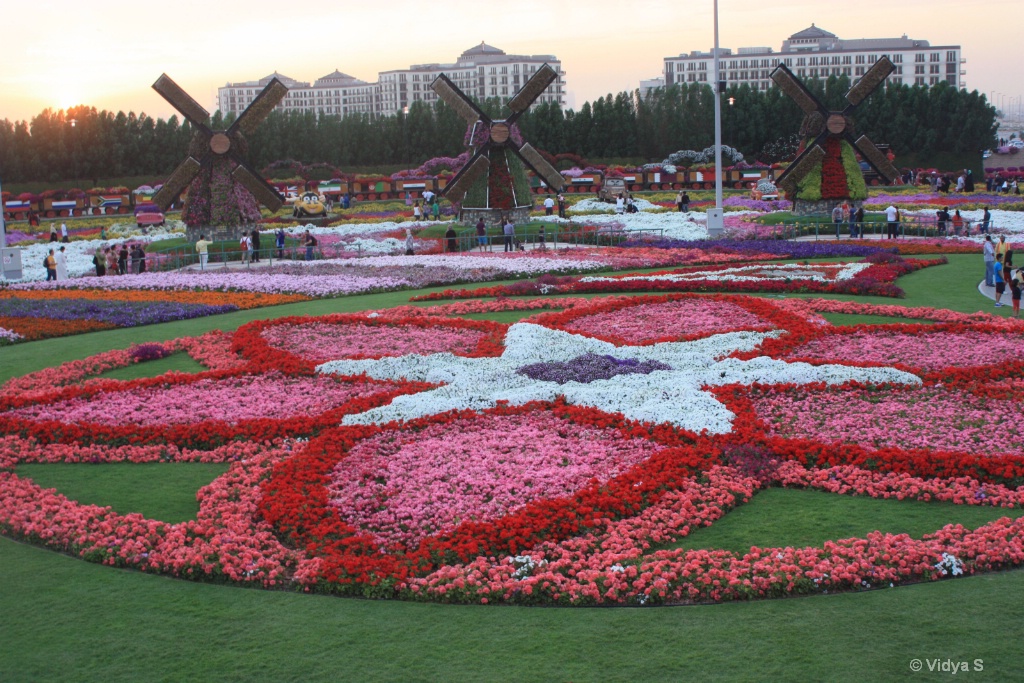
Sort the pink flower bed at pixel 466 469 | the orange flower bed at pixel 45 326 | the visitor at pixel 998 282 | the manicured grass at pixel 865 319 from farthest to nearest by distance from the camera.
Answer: the orange flower bed at pixel 45 326 → the visitor at pixel 998 282 → the manicured grass at pixel 865 319 → the pink flower bed at pixel 466 469

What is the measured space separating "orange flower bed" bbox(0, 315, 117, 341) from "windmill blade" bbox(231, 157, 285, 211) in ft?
61.1

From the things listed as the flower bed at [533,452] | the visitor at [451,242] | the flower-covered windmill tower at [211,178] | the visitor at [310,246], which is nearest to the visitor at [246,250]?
the visitor at [310,246]

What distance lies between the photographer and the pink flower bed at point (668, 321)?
1827 centimetres

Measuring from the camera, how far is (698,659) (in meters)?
7.03

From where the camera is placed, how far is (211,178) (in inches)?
1559

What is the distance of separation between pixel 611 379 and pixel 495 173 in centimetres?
2786

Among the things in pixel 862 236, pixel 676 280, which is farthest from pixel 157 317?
pixel 862 236

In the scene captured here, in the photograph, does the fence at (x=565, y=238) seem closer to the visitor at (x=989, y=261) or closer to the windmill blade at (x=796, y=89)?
the windmill blade at (x=796, y=89)

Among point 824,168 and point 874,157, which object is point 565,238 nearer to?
point 824,168

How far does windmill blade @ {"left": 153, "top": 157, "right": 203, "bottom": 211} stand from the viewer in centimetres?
3906

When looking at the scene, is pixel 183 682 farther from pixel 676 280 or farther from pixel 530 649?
pixel 676 280

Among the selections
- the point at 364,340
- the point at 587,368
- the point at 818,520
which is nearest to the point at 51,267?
the point at 364,340

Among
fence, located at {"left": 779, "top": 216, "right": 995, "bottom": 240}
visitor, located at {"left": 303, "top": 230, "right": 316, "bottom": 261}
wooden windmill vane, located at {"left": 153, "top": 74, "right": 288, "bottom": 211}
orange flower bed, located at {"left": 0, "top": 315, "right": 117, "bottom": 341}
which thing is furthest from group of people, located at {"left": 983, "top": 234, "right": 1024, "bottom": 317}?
wooden windmill vane, located at {"left": 153, "top": 74, "right": 288, "bottom": 211}

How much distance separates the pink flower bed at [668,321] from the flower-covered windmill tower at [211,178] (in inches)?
905
